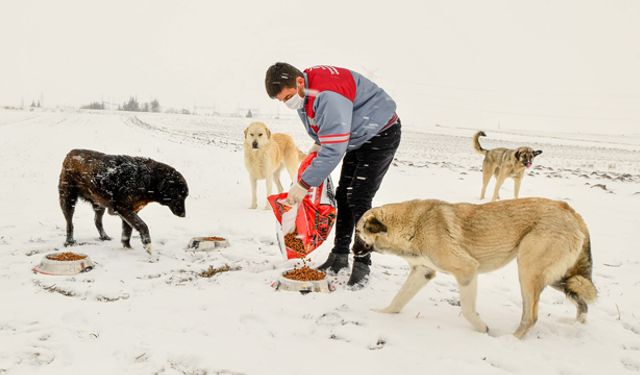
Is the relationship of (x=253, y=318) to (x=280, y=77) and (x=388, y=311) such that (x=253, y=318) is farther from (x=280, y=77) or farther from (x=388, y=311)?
(x=280, y=77)

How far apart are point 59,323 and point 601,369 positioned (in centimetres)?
381

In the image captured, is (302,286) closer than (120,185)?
Yes

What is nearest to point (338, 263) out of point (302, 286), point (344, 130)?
point (302, 286)

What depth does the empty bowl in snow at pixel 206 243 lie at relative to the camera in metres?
5.45

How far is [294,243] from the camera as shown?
468 centimetres

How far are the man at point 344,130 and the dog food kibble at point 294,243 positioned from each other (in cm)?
42

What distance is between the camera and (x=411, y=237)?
12.1ft

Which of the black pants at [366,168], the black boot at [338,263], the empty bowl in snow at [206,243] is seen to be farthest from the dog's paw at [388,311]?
the empty bowl in snow at [206,243]

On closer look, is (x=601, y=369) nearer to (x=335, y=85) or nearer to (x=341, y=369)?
(x=341, y=369)

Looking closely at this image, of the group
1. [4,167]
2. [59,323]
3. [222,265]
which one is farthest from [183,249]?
[4,167]

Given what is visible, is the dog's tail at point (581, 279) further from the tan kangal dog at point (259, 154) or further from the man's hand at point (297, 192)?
the tan kangal dog at point (259, 154)

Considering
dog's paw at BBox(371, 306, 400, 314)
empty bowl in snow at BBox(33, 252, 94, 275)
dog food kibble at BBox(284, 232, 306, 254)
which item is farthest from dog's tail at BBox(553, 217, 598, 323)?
empty bowl in snow at BBox(33, 252, 94, 275)

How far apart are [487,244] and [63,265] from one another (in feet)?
12.8

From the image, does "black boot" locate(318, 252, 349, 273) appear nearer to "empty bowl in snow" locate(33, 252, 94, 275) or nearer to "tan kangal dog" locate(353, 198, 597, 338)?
"tan kangal dog" locate(353, 198, 597, 338)
